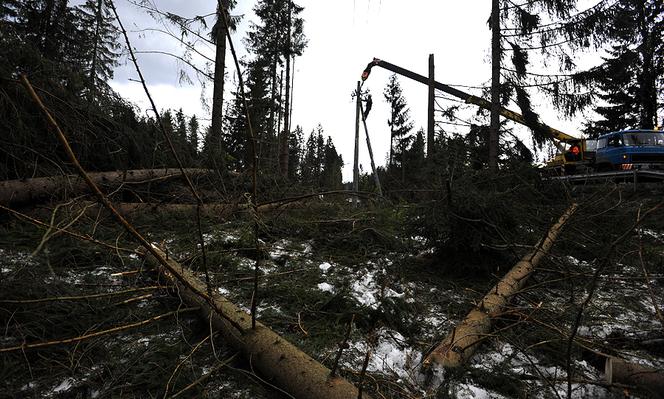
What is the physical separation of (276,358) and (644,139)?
584 inches

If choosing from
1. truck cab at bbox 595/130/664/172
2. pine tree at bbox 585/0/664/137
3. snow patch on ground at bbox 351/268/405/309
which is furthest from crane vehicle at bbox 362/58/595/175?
snow patch on ground at bbox 351/268/405/309

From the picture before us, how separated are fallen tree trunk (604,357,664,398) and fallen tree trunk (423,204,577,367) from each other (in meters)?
0.71

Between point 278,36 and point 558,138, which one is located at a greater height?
point 278,36

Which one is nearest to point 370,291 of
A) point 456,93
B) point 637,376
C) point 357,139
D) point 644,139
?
point 637,376

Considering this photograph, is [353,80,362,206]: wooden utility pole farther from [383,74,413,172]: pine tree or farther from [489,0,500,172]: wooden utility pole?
[383,74,413,172]: pine tree

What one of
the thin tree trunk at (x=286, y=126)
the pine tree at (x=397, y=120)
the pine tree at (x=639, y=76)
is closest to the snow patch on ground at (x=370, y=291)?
the thin tree trunk at (x=286, y=126)

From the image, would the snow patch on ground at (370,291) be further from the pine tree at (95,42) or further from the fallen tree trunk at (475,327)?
the pine tree at (95,42)

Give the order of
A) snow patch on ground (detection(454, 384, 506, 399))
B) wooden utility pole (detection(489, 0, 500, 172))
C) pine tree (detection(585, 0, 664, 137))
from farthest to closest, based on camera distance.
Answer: pine tree (detection(585, 0, 664, 137)), wooden utility pole (detection(489, 0, 500, 172)), snow patch on ground (detection(454, 384, 506, 399))

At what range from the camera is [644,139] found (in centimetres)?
1120

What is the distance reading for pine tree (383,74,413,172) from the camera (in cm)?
3331

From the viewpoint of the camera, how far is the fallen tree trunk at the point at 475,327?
2178 mm

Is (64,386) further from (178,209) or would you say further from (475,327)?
(178,209)

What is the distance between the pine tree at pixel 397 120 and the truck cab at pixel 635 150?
21.8 meters

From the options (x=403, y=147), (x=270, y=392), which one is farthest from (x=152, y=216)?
(x=403, y=147)
